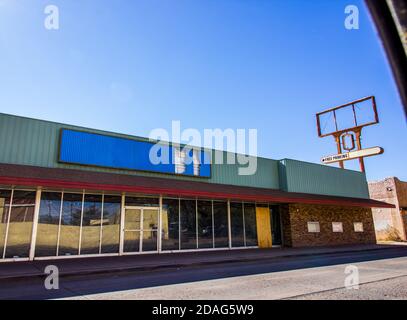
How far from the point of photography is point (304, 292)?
725 cm

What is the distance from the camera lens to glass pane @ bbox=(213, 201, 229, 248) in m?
18.6

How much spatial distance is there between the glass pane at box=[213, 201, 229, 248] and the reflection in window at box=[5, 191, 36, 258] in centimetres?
951

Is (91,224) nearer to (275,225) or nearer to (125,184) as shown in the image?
(125,184)

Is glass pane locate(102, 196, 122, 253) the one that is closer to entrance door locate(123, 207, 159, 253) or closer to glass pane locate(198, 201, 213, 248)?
entrance door locate(123, 207, 159, 253)

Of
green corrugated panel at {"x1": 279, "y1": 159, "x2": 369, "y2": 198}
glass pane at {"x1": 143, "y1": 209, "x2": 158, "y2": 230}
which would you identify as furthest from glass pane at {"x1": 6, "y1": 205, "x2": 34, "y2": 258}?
green corrugated panel at {"x1": 279, "y1": 159, "x2": 369, "y2": 198}

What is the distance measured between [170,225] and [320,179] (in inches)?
506

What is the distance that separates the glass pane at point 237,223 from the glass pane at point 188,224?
2.78 m

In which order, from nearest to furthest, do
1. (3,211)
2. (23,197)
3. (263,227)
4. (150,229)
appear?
(3,211)
(23,197)
(150,229)
(263,227)

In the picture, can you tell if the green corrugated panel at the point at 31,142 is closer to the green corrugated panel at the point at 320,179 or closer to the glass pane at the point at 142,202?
the glass pane at the point at 142,202

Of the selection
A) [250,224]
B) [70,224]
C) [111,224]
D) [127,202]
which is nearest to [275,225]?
[250,224]

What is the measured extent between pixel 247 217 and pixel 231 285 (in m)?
11.9

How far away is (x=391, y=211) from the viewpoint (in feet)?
96.9
